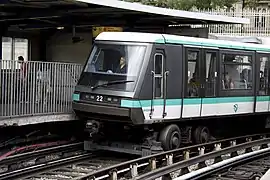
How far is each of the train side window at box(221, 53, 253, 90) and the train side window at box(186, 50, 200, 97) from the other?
1.34 metres

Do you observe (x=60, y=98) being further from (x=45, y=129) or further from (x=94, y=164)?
(x=94, y=164)

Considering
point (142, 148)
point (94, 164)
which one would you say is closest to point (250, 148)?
point (142, 148)

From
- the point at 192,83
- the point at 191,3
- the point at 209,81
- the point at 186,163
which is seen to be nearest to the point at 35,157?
the point at 186,163

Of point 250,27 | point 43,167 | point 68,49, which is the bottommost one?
point 43,167

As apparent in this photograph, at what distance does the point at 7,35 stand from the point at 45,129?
20.8 ft

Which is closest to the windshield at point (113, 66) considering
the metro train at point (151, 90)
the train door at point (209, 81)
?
the metro train at point (151, 90)

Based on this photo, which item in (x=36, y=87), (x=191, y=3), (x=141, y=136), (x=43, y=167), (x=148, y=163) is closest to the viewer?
(x=43, y=167)

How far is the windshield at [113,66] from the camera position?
1259 cm

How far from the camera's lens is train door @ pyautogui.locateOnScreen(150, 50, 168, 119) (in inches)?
503

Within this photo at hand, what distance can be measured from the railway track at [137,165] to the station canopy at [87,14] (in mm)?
3958

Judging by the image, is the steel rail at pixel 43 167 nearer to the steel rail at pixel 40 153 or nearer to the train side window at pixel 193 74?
the steel rail at pixel 40 153

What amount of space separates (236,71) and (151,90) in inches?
166

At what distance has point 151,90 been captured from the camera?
499 inches

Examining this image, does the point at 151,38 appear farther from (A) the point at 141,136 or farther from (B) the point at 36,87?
(B) the point at 36,87
